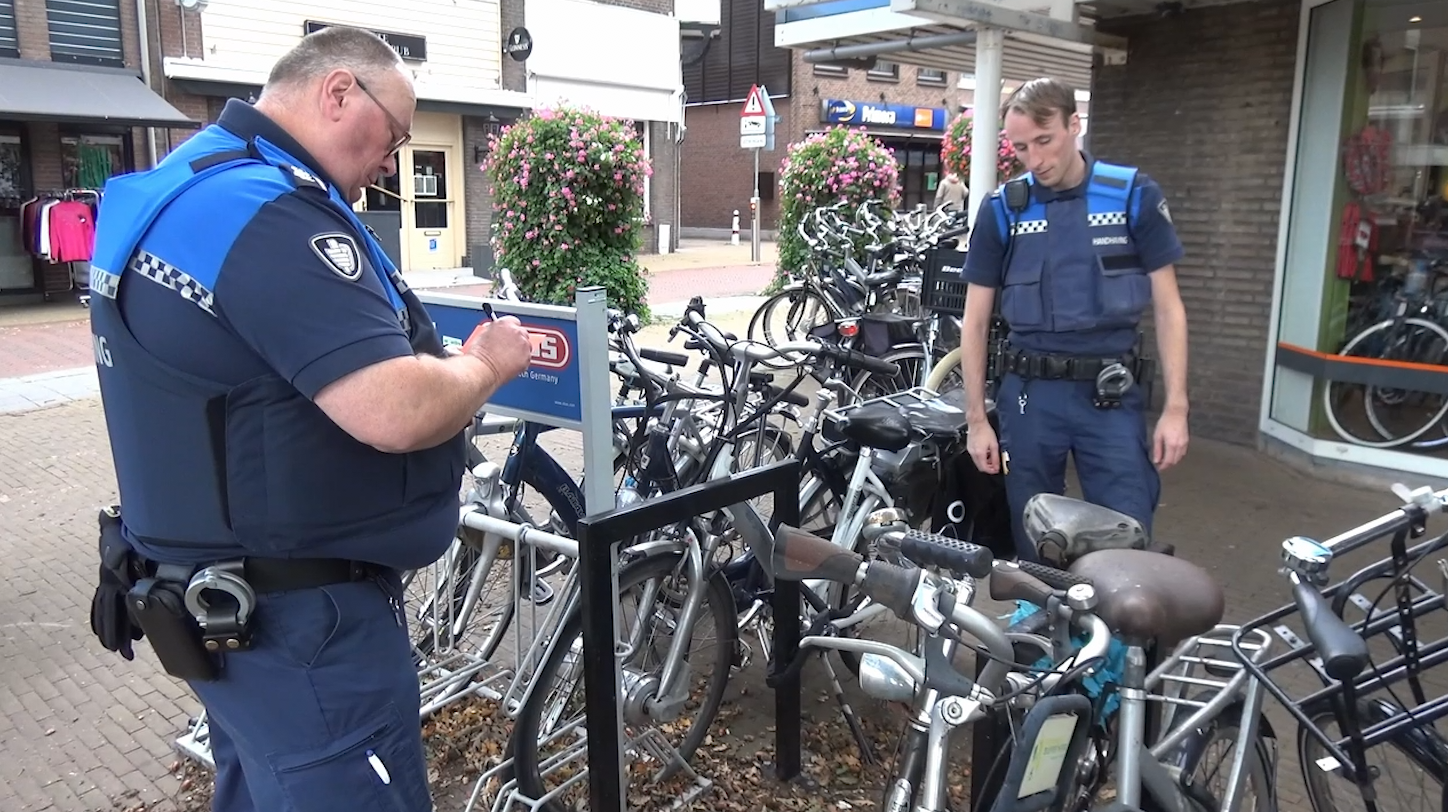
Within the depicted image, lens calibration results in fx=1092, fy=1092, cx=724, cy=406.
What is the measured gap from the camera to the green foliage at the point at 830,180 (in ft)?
39.3

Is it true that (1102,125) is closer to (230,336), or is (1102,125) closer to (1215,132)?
(1215,132)

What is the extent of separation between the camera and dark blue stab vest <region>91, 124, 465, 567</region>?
1815mm

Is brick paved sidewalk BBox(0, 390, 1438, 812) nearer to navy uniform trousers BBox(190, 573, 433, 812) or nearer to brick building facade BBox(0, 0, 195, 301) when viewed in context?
navy uniform trousers BBox(190, 573, 433, 812)

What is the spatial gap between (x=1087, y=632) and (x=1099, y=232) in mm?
1754

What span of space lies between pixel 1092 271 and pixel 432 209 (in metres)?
16.5

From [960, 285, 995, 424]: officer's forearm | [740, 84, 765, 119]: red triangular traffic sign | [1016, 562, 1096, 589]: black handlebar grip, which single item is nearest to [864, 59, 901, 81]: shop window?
[740, 84, 765, 119]: red triangular traffic sign

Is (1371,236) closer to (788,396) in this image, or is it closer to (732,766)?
(788,396)

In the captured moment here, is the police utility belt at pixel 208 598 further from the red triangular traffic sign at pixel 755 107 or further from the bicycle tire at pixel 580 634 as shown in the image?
the red triangular traffic sign at pixel 755 107

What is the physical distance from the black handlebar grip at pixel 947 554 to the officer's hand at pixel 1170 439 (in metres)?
1.62

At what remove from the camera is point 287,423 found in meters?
1.84

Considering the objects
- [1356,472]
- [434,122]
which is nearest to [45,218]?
[434,122]

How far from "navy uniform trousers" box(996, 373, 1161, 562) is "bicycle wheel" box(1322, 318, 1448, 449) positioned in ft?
11.7

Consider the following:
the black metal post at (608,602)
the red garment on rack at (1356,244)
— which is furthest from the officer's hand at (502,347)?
the red garment on rack at (1356,244)

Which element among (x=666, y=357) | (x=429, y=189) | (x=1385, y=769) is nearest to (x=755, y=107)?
(x=429, y=189)
